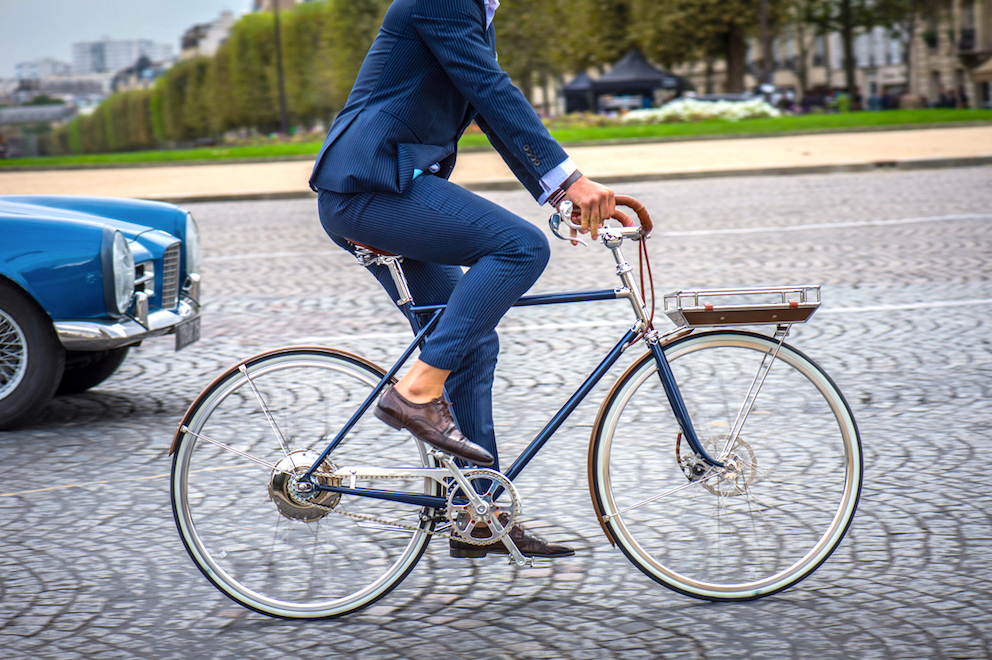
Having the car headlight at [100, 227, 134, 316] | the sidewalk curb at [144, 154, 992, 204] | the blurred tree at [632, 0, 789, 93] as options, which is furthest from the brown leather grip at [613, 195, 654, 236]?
the blurred tree at [632, 0, 789, 93]

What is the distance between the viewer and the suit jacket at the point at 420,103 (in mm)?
2594

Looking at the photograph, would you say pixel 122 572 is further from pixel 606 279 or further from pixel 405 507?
pixel 606 279

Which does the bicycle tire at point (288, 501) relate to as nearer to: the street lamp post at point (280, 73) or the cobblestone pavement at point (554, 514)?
the cobblestone pavement at point (554, 514)

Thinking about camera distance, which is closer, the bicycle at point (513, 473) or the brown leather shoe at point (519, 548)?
the bicycle at point (513, 473)

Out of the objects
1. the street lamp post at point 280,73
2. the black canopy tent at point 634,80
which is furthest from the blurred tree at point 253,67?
the black canopy tent at point 634,80

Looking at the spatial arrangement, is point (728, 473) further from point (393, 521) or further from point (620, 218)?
point (393, 521)

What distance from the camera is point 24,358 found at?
4.80 m

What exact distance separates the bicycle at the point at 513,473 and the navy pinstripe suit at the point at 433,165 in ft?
0.41

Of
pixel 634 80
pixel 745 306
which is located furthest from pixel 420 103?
pixel 634 80

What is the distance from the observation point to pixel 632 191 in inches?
607

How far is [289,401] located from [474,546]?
0.62 m

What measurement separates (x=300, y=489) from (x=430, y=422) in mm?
413

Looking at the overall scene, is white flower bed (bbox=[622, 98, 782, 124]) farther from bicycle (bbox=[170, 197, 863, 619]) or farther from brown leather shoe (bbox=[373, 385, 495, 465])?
brown leather shoe (bbox=[373, 385, 495, 465])

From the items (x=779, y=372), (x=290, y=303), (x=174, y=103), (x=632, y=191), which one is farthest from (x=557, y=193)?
(x=174, y=103)
